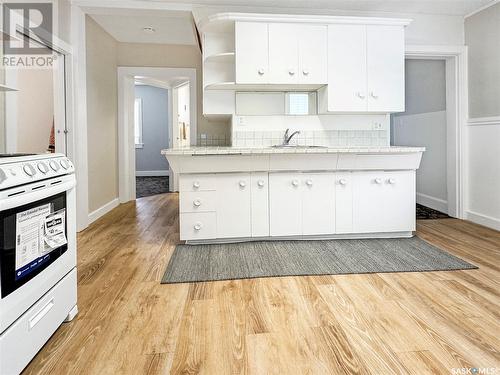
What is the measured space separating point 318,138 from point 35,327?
9.98 ft

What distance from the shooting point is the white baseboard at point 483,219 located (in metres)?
3.60

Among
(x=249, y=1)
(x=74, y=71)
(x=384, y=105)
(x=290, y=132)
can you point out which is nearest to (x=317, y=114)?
(x=290, y=132)

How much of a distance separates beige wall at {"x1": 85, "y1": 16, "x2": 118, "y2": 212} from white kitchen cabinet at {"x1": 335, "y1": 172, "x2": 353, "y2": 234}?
267 centimetres

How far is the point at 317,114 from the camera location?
12.4ft

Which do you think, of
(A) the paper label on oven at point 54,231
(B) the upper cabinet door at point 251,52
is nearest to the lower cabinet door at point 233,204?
(B) the upper cabinet door at point 251,52

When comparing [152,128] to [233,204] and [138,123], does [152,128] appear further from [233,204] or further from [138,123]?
[233,204]

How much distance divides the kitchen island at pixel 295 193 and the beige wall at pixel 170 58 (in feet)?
7.55

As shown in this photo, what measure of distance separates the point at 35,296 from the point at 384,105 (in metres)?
3.23

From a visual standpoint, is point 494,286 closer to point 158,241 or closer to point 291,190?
point 291,190

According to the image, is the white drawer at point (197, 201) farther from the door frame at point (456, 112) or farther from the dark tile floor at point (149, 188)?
the dark tile floor at point (149, 188)

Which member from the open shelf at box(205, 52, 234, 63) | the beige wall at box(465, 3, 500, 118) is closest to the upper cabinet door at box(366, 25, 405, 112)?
the beige wall at box(465, 3, 500, 118)

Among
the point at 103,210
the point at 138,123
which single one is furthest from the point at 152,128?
the point at 103,210

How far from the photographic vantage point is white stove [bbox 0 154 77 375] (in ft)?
3.90

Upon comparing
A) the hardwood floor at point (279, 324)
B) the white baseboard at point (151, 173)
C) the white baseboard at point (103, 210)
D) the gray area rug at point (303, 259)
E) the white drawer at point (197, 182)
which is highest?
the white baseboard at point (151, 173)
